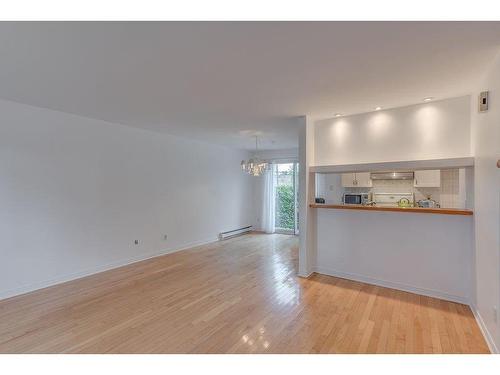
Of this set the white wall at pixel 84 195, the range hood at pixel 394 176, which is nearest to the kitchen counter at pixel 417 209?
the range hood at pixel 394 176

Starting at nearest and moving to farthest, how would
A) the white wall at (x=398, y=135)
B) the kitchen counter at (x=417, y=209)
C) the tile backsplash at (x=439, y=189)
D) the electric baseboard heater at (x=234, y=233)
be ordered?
the kitchen counter at (x=417, y=209)
the white wall at (x=398, y=135)
the tile backsplash at (x=439, y=189)
the electric baseboard heater at (x=234, y=233)

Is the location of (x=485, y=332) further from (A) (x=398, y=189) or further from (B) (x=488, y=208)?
(A) (x=398, y=189)

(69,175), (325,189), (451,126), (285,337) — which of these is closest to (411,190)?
(325,189)

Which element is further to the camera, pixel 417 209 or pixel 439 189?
pixel 439 189

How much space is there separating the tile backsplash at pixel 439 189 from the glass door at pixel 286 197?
7.70 ft

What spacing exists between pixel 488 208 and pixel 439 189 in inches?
127

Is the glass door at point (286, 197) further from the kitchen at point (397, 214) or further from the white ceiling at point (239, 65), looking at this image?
the white ceiling at point (239, 65)

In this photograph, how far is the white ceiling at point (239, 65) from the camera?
5.82 ft

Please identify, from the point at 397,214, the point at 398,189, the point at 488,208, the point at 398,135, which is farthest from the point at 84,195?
the point at 398,189

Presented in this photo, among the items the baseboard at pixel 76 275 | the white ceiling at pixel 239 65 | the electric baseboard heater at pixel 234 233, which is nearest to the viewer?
the white ceiling at pixel 239 65

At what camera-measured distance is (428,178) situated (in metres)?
4.93

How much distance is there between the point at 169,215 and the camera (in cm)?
550

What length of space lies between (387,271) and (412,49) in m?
2.83

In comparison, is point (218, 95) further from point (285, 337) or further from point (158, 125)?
point (285, 337)
